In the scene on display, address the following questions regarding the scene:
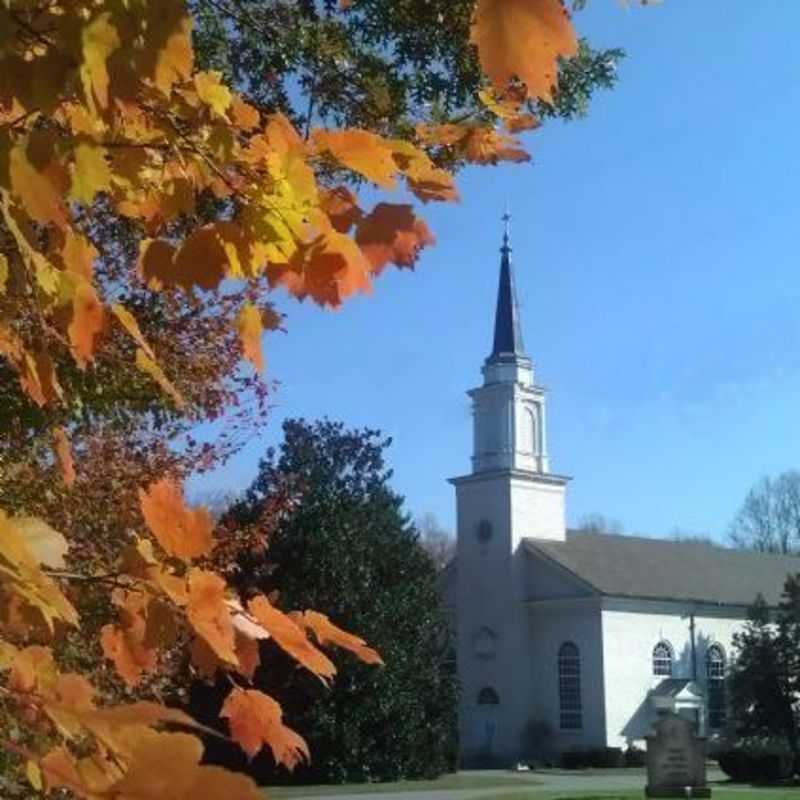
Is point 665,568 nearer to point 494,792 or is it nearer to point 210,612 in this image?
point 494,792

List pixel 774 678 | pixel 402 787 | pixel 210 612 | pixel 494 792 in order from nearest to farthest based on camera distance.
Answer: pixel 210 612, pixel 494 792, pixel 402 787, pixel 774 678

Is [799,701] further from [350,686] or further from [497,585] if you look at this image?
[350,686]

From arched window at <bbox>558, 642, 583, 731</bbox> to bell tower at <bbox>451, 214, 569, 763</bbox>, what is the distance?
154cm

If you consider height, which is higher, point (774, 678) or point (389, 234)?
point (774, 678)

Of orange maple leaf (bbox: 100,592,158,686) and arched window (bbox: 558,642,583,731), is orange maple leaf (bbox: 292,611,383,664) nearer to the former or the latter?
orange maple leaf (bbox: 100,592,158,686)

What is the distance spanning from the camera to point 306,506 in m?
34.1

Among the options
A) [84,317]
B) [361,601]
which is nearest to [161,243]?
[84,317]

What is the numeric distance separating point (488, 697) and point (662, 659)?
27.0 feet

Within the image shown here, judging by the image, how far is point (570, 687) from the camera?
55375 mm

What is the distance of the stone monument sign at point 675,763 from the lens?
28422mm

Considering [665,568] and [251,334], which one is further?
[665,568]

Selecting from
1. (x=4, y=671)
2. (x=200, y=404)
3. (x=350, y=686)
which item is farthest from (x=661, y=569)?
(x=4, y=671)

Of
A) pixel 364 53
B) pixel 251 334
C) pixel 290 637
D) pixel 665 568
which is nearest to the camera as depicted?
pixel 290 637

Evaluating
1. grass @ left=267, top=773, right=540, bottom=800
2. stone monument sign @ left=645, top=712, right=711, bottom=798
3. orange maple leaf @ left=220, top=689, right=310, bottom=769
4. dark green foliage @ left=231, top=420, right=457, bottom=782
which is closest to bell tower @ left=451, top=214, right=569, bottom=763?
grass @ left=267, top=773, right=540, bottom=800
